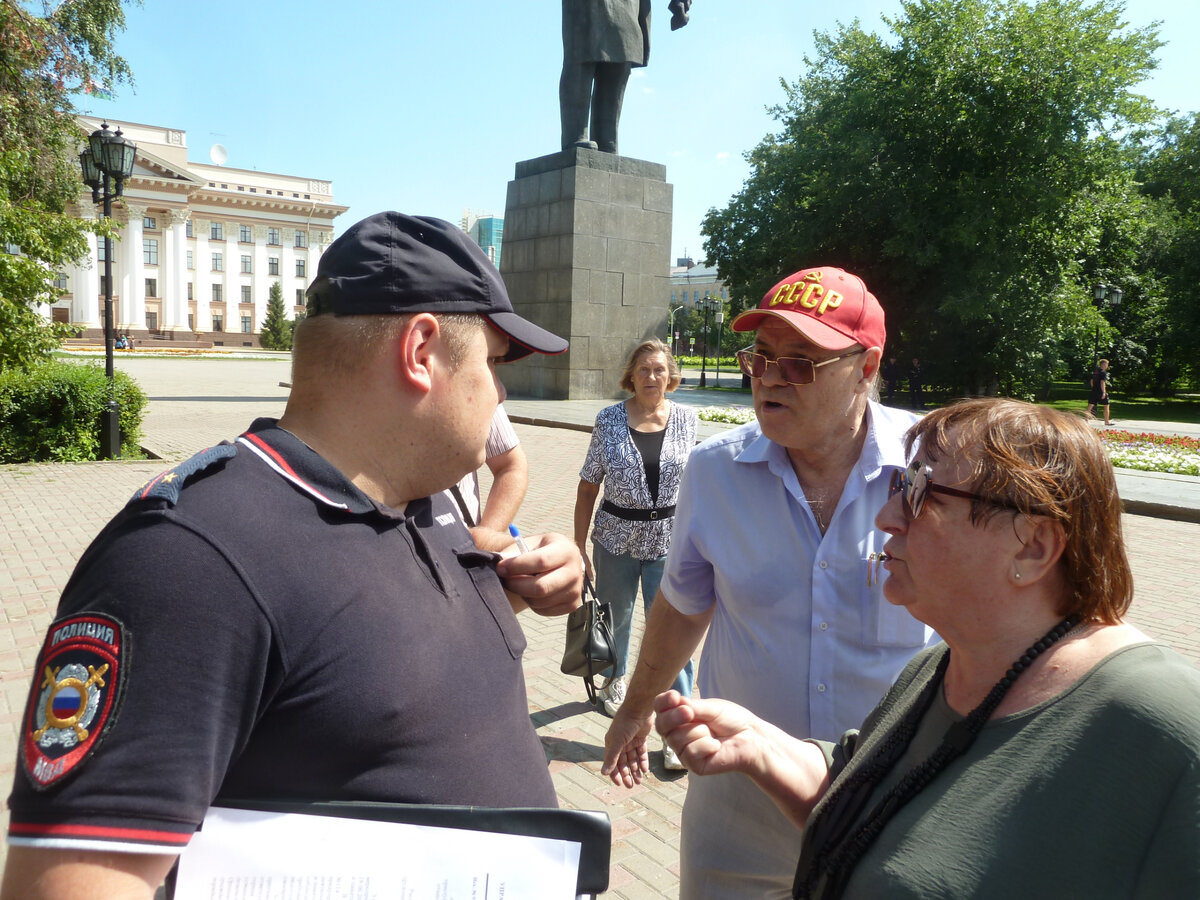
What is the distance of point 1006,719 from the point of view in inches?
53.6

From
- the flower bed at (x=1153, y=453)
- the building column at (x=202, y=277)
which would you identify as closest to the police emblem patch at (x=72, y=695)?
the flower bed at (x=1153, y=453)

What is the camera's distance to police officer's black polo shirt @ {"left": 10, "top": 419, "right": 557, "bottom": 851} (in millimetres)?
984

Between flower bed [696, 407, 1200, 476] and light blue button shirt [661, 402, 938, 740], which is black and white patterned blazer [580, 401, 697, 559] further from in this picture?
flower bed [696, 407, 1200, 476]

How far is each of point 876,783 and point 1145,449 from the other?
17921mm

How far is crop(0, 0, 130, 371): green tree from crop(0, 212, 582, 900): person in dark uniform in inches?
484

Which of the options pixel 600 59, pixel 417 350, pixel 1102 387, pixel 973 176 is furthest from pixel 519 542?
pixel 973 176

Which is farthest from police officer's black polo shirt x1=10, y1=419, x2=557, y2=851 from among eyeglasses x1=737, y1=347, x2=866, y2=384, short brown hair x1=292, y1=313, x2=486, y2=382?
eyeglasses x1=737, y1=347, x2=866, y2=384

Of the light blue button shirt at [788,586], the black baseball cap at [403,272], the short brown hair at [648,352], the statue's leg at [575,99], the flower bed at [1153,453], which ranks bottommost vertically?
the flower bed at [1153,453]

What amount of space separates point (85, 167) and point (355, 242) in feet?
53.8

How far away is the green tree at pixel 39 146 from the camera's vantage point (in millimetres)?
11680

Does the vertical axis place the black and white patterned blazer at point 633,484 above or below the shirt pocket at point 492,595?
below

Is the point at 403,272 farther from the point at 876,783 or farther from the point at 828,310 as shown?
the point at 828,310

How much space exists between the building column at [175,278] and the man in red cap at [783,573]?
90928 millimetres

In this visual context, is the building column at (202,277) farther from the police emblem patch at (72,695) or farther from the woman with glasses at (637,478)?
the police emblem patch at (72,695)
